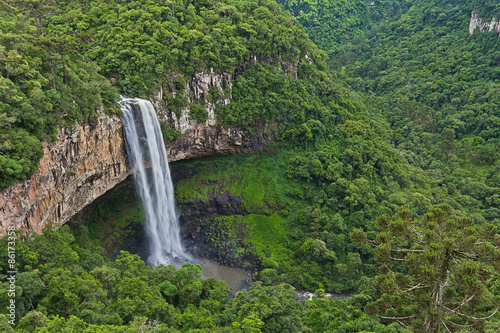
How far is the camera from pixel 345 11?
83.8m

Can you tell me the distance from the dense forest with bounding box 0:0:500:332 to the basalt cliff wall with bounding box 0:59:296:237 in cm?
90

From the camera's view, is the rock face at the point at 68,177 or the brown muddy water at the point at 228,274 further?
the brown muddy water at the point at 228,274

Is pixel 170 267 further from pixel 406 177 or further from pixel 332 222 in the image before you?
pixel 406 177

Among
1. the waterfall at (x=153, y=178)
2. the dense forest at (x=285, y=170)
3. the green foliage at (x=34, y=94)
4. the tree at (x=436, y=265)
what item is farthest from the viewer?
the waterfall at (x=153, y=178)

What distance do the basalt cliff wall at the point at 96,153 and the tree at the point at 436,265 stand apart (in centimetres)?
1659

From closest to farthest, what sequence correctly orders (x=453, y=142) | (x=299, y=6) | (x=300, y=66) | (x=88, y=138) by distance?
(x=88, y=138)
(x=300, y=66)
(x=453, y=142)
(x=299, y=6)

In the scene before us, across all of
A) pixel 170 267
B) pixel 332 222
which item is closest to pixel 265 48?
pixel 332 222

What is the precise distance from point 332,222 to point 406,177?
12.1 m

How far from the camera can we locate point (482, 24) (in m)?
62.4

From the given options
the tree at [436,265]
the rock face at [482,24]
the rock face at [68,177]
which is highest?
the rock face at [482,24]

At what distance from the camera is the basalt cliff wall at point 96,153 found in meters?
20.9

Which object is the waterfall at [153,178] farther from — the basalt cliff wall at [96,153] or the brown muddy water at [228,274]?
the brown muddy water at [228,274]

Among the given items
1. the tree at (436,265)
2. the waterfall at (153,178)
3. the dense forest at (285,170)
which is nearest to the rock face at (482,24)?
the dense forest at (285,170)

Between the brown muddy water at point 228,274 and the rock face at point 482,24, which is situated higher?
the rock face at point 482,24
